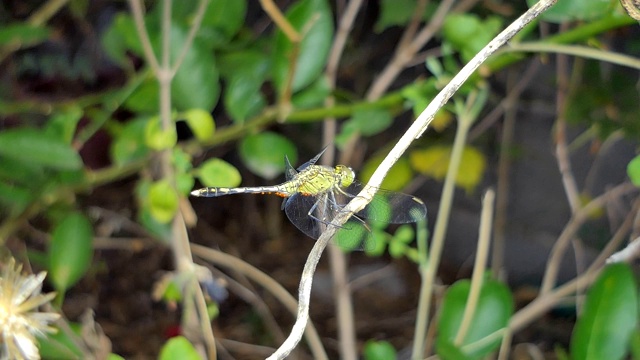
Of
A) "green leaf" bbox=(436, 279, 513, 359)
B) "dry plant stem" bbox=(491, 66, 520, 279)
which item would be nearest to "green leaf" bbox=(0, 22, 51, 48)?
"green leaf" bbox=(436, 279, 513, 359)

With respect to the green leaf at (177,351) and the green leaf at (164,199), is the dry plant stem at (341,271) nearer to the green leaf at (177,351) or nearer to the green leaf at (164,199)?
the green leaf at (164,199)

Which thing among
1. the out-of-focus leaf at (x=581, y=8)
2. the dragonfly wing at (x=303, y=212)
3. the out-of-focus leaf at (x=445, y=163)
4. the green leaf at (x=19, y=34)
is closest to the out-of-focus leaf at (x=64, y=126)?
the green leaf at (x=19, y=34)

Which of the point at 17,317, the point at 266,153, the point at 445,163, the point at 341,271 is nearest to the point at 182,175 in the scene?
the point at 266,153

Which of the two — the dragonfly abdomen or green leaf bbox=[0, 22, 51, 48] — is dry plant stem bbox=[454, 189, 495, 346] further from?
green leaf bbox=[0, 22, 51, 48]

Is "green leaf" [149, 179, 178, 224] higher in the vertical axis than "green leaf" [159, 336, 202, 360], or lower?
higher

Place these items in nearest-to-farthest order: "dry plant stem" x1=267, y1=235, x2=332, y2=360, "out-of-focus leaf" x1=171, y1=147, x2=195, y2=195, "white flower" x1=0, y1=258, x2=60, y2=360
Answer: "dry plant stem" x1=267, y1=235, x2=332, y2=360, "white flower" x1=0, y1=258, x2=60, y2=360, "out-of-focus leaf" x1=171, y1=147, x2=195, y2=195

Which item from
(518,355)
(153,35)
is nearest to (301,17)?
(153,35)

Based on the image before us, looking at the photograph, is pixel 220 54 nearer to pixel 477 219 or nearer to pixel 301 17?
pixel 301 17
